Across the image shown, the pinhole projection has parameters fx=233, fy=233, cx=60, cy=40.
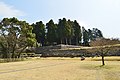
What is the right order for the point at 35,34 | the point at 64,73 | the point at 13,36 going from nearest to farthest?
the point at 64,73
the point at 13,36
the point at 35,34

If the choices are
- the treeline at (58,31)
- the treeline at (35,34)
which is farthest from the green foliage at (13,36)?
the treeline at (58,31)

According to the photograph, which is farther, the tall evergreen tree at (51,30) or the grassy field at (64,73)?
the tall evergreen tree at (51,30)

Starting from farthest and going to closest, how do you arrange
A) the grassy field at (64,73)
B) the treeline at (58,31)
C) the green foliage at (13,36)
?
1. the treeline at (58,31)
2. the green foliage at (13,36)
3. the grassy field at (64,73)

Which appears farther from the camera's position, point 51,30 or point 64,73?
point 51,30

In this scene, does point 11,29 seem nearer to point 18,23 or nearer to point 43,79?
point 18,23

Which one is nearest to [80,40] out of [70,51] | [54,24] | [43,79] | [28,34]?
[54,24]

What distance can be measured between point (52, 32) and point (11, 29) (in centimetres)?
2841

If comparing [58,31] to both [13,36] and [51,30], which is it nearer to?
[51,30]

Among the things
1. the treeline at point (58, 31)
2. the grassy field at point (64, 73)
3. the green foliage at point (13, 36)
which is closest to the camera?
the grassy field at point (64, 73)

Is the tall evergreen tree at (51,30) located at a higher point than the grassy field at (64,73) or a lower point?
higher

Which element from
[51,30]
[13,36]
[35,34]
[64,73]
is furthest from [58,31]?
[64,73]

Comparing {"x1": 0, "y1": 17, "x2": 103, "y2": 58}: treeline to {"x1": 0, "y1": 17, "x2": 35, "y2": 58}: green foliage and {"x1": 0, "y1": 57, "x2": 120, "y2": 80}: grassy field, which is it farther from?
{"x1": 0, "y1": 57, "x2": 120, "y2": 80}: grassy field

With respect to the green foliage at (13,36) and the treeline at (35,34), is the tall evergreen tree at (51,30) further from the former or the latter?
the green foliage at (13,36)

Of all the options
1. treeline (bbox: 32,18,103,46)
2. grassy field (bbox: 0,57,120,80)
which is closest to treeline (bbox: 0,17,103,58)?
treeline (bbox: 32,18,103,46)
